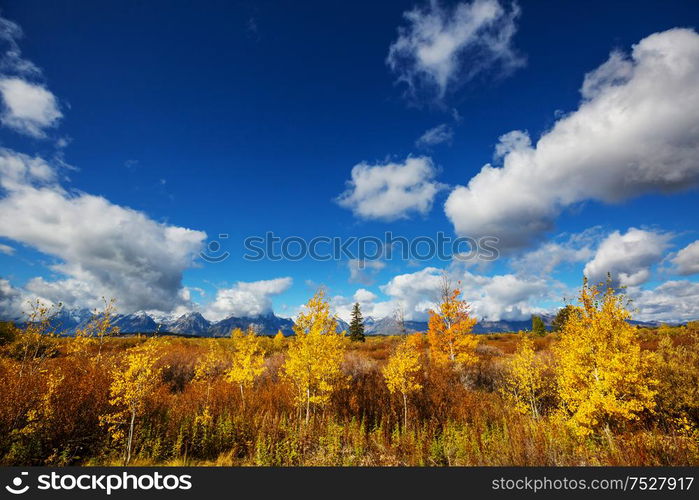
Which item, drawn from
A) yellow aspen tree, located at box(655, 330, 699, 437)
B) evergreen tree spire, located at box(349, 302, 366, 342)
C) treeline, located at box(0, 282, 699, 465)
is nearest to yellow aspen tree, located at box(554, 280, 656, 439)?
treeline, located at box(0, 282, 699, 465)

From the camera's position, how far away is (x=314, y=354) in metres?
8.95

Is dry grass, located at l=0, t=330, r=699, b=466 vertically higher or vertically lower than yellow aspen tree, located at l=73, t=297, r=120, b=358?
lower

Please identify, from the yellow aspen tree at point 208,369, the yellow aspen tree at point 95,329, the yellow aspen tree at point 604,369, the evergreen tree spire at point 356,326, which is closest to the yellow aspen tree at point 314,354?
the yellow aspen tree at point 208,369

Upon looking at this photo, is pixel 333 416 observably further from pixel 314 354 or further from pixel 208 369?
pixel 208 369

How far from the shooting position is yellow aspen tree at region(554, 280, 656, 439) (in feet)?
23.1

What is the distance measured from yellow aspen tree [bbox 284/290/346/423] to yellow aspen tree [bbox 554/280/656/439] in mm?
7109

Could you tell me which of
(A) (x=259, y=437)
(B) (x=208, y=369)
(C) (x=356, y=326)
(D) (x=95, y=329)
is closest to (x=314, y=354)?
(A) (x=259, y=437)

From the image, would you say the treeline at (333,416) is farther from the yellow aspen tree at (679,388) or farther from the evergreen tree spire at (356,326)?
the evergreen tree spire at (356,326)

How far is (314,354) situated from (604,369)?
8.42 meters

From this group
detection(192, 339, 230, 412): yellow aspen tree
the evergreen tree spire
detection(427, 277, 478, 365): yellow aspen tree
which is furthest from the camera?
the evergreen tree spire

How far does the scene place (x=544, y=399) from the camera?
14305 mm

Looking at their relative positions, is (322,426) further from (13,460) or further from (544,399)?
(544,399)

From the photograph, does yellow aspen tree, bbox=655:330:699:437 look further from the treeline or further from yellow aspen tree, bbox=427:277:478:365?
yellow aspen tree, bbox=427:277:478:365

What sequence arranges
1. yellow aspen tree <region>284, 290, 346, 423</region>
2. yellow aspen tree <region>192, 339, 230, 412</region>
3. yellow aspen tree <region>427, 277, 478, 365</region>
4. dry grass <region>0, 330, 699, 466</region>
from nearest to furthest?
dry grass <region>0, 330, 699, 466</region>
yellow aspen tree <region>284, 290, 346, 423</region>
yellow aspen tree <region>192, 339, 230, 412</region>
yellow aspen tree <region>427, 277, 478, 365</region>
